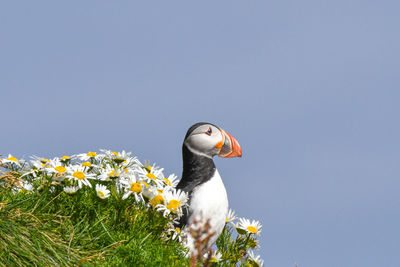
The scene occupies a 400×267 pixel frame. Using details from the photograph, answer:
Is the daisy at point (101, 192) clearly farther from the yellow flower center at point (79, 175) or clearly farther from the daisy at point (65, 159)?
the daisy at point (65, 159)

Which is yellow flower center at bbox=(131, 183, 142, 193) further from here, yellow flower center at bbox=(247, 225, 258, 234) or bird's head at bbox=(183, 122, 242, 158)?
yellow flower center at bbox=(247, 225, 258, 234)

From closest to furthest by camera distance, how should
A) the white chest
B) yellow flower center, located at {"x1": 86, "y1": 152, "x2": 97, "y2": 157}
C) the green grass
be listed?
1. the green grass
2. the white chest
3. yellow flower center, located at {"x1": 86, "y1": 152, "x2": 97, "y2": 157}

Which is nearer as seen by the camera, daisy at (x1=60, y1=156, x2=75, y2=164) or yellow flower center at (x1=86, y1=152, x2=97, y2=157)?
daisy at (x1=60, y1=156, x2=75, y2=164)

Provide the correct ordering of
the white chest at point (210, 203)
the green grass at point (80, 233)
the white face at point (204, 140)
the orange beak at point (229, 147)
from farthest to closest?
the orange beak at point (229, 147), the white face at point (204, 140), the white chest at point (210, 203), the green grass at point (80, 233)

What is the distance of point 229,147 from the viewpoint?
6797 millimetres

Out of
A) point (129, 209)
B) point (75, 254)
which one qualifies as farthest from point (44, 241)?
point (129, 209)

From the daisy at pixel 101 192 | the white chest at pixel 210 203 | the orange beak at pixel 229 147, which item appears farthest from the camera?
the orange beak at pixel 229 147

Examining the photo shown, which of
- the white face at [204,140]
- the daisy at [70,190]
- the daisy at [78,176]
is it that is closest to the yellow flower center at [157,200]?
the daisy at [78,176]

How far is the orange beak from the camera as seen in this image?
6.75m

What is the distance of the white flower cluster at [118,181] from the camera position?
577 cm

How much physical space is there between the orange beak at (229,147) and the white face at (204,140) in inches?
3.4

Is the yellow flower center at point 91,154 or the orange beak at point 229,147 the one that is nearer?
the orange beak at point 229,147

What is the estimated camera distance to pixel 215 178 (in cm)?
649

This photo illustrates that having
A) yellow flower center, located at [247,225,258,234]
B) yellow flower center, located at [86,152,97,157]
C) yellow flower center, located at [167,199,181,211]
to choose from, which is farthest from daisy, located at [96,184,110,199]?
yellow flower center, located at [247,225,258,234]
